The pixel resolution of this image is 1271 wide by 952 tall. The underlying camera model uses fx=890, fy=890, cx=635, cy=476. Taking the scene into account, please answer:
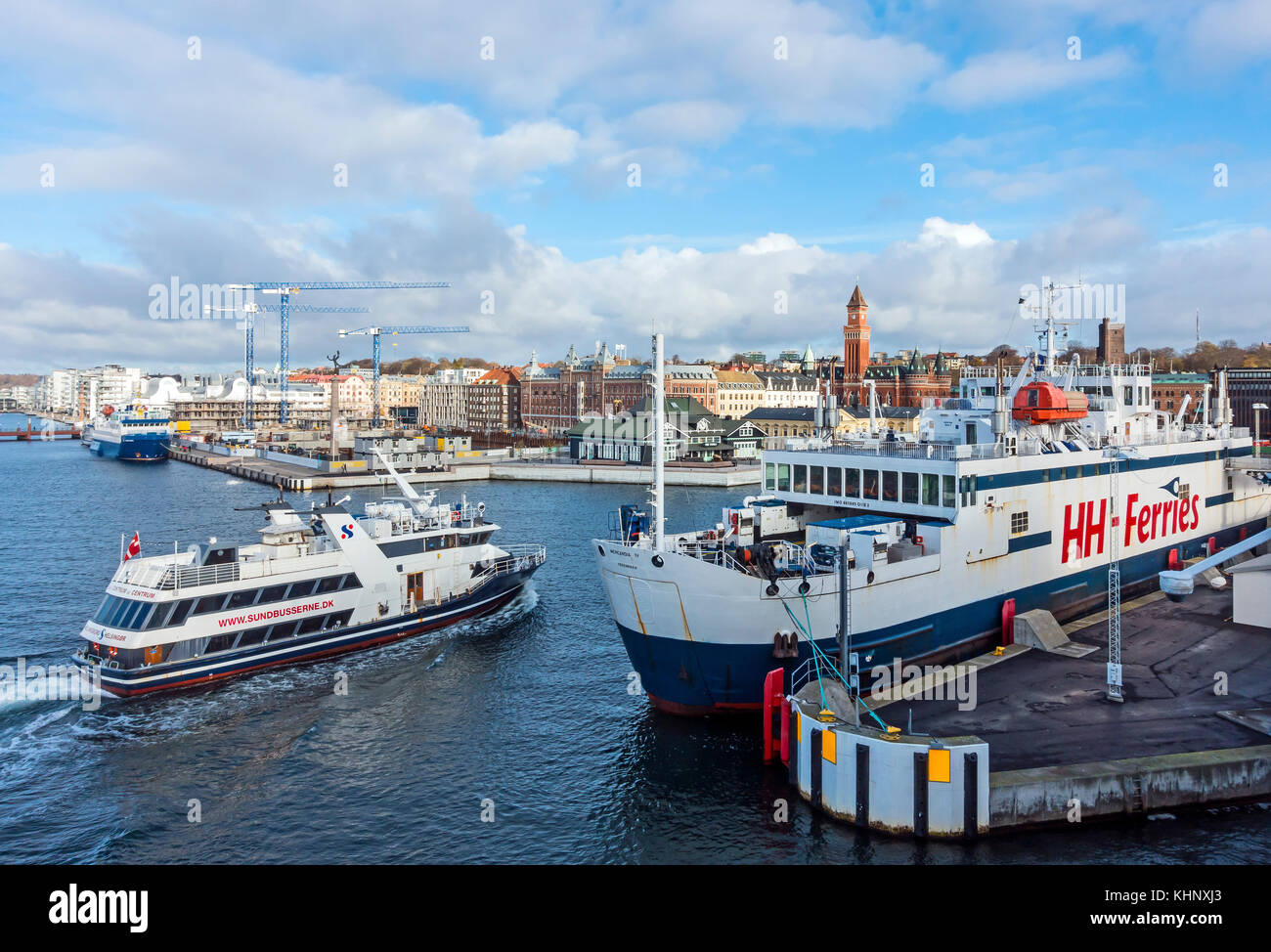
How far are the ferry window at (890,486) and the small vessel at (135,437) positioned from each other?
12785cm

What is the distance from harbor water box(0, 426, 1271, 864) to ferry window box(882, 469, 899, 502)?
9.18 metres

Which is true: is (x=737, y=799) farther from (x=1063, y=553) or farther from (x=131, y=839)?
(x=1063, y=553)

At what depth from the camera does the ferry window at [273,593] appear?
102 feet

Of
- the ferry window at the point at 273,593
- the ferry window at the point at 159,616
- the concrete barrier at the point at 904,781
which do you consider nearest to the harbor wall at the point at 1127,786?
the concrete barrier at the point at 904,781

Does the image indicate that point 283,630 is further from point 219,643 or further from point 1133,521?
point 1133,521

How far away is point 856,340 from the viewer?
173 metres

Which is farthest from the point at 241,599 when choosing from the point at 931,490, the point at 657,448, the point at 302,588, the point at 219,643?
the point at 931,490

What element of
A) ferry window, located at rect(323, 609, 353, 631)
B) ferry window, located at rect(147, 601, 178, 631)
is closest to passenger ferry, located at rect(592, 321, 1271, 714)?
ferry window, located at rect(323, 609, 353, 631)

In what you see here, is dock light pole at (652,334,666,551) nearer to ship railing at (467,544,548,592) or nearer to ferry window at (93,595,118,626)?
ship railing at (467,544,548,592)

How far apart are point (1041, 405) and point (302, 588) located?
27294 mm

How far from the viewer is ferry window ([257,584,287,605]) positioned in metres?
31.1

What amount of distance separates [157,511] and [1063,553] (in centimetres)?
6944
